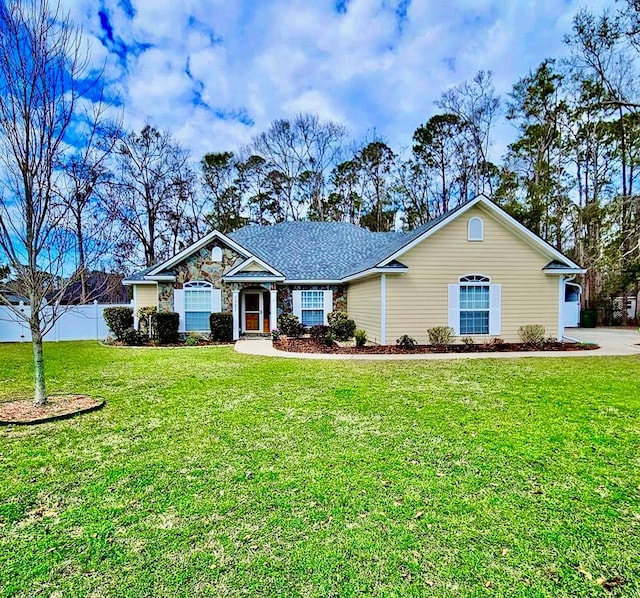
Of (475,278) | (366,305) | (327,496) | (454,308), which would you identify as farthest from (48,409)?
(475,278)

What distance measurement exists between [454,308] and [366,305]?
3.33 metres

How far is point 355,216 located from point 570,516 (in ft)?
105

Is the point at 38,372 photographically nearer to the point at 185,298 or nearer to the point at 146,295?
the point at 185,298

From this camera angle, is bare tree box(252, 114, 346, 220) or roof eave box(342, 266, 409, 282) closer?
roof eave box(342, 266, 409, 282)

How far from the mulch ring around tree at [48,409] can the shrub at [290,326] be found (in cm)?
1053

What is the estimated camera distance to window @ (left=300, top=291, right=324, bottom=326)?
18156mm

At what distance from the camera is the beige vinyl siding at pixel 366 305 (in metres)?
14.3

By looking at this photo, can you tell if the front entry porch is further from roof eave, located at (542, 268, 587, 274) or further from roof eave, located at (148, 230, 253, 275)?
roof eave, located at (542, 268, 587, 274)

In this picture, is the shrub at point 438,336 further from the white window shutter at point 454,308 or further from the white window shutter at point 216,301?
the white window shutter at point 216,301

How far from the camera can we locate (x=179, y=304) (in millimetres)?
16578

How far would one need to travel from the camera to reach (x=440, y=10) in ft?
44.4

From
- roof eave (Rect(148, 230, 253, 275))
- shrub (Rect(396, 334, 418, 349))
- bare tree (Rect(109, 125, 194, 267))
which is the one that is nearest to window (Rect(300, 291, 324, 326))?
roof eave (Rect(148, 230, 253, 275))

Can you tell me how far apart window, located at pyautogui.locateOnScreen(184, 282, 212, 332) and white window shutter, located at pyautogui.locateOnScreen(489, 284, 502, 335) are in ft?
36.1

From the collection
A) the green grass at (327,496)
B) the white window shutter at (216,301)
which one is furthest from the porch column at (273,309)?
the green grass at (327,496)
